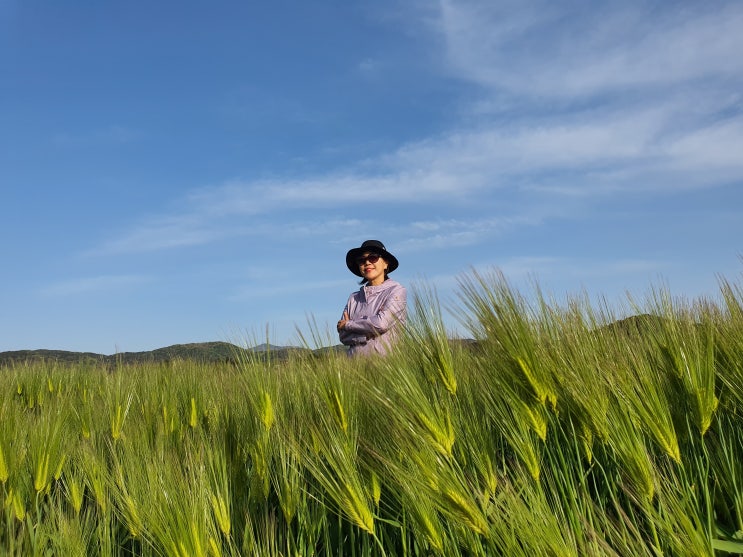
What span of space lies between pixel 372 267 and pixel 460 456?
10.5 ft

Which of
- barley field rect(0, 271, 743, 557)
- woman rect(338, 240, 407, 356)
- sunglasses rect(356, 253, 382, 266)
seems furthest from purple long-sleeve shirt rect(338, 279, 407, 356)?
barley field rect(0, 271, 743, 557)

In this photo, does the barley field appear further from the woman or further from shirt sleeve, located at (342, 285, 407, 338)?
the woman

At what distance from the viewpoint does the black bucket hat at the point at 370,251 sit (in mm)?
4719

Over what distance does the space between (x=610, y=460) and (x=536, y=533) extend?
0.64 metres

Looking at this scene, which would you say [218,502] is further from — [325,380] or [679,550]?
[679,550]

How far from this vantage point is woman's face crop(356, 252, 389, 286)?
4.77 meters

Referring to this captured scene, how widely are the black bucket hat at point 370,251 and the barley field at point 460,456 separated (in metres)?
2.53

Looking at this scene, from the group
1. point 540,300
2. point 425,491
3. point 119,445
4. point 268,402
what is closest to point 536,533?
point 425,491

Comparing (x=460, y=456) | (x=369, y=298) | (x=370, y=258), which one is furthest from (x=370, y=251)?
(x=460, y=456)

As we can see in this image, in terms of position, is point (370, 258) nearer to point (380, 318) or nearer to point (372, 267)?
point (372, 267)

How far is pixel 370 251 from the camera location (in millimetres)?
4734

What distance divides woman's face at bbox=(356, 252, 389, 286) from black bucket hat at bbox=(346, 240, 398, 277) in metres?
0.04

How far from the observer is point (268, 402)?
1997 mm

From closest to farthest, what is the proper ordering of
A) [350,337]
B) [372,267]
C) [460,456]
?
[460,456], [350,337], [372,267]
